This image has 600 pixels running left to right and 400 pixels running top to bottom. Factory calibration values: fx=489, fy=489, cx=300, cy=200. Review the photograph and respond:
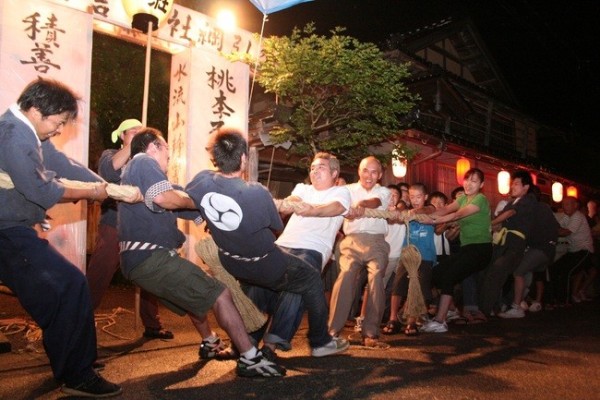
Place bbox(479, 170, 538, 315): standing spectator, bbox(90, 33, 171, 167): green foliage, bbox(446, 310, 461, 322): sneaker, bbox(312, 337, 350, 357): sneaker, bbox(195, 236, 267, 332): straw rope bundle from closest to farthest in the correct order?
bbox(195, 236, 267, 332): straw rope bundle → bbox(312, 337, 350, 357): sneaker → bbox(446, 310, 461, 322): sneaker → bbox(479, 170, 538, 315): standing spectator → bbox(90, 33, 171, 167): green foliage

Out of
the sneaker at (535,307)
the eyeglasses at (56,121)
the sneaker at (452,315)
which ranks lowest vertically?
the sneaker at (535,307)

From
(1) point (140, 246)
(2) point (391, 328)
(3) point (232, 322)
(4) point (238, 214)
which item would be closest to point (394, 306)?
(2) point (391, 328)

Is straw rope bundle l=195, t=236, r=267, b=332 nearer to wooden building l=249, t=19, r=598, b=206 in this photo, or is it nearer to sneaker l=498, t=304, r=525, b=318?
wooden building l=249, t=19, r=598, b=206

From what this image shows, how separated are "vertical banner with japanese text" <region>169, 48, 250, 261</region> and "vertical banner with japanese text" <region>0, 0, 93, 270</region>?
1.45 metres

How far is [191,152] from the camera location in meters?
6.79

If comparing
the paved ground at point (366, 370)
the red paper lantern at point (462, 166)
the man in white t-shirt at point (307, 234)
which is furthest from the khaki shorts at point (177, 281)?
the red paper lantern at point (462, 166)

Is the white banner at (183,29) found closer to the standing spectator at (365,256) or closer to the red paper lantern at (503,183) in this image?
the standing spectator at (365,256)

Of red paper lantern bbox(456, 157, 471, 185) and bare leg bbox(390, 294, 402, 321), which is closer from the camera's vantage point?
bare leg bbox(390, 294, 402, 321)

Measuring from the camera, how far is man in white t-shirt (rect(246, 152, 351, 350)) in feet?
14.2

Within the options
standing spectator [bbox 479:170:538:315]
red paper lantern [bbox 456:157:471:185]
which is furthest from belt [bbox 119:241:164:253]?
red paper lantern [bbox 456:157:471:185]

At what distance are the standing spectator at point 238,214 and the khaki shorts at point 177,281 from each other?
31 centimetres

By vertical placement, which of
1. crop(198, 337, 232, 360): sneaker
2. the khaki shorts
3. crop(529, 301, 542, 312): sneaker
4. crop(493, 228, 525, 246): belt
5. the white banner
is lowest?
crop(529, 301, 542, 312): sneaker

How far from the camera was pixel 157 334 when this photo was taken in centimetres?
536

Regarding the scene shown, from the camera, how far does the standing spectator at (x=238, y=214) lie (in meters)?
3.67
